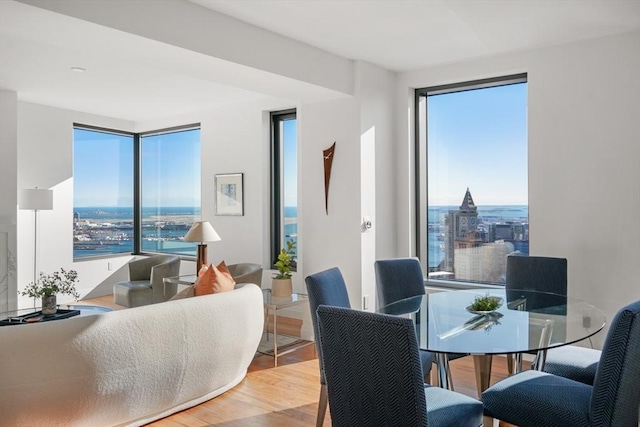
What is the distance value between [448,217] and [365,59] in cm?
174

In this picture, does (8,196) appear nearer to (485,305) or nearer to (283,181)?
(283,181)

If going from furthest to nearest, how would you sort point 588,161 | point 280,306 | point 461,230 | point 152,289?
point 152,289 < point 461,230 < point 280,306 < point 588,161

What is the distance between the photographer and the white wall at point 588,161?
3879 millimetres

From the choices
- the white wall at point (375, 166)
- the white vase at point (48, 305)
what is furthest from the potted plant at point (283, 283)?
the white vase at point (48, 305)

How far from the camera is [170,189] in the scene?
757 cm

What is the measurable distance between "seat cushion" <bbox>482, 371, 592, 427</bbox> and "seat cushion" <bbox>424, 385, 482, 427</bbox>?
108 mm

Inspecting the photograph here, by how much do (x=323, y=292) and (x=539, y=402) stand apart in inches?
45.7

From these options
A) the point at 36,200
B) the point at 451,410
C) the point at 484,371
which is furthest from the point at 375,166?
the point at 36,200

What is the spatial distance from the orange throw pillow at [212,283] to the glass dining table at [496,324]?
3.97ft

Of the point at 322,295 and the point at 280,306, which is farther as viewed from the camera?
the point at 280,306

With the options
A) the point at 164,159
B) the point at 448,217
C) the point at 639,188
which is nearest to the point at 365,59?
the point at 448,217

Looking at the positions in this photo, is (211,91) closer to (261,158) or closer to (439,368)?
(261,158)

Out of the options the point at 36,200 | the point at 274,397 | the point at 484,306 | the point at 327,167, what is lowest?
the point at 274,397

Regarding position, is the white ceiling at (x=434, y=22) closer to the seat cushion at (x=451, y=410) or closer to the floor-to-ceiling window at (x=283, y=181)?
the floor-to-ceiling window at (x=283, y=181)
